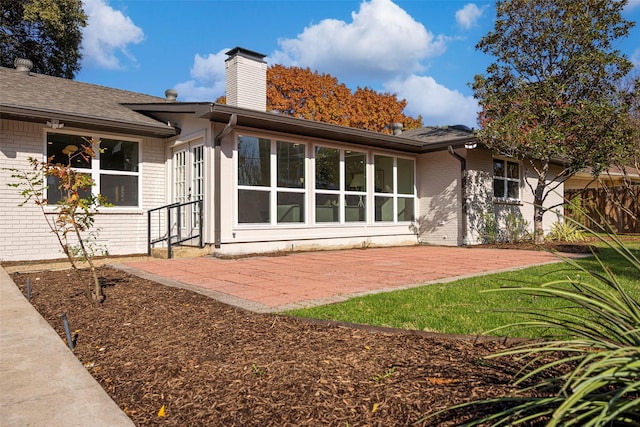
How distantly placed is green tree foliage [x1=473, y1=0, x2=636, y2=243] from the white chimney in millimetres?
5604

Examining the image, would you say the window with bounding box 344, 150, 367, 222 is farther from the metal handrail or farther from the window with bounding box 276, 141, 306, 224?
the metal handrail

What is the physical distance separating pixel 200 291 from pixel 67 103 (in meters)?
6.42

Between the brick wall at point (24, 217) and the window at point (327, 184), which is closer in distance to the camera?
the brick wall at point (24, 217)

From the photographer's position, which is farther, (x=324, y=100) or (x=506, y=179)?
(x=324, y=100)

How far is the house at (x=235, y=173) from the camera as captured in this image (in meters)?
8.45

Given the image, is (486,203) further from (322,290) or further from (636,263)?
(636,263)

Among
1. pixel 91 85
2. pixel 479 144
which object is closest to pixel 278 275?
pixel 479 144

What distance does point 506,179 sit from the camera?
13.1 m

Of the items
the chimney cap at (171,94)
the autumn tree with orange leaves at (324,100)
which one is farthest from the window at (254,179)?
the autumn tree with orange leaves at (324,100)

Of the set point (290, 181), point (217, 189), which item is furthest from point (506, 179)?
point (217, 189)

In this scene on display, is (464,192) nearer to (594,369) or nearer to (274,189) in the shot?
(274,189)

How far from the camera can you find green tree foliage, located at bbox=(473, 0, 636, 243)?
998 cm

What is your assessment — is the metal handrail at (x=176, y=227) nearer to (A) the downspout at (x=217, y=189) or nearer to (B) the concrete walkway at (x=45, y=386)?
(A) the downspout at (x=217, y=189)

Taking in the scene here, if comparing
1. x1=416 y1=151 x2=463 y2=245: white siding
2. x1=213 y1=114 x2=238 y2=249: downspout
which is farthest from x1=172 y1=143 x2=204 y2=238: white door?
x1=416 y1=151 x2=463 y2=245: white siding
